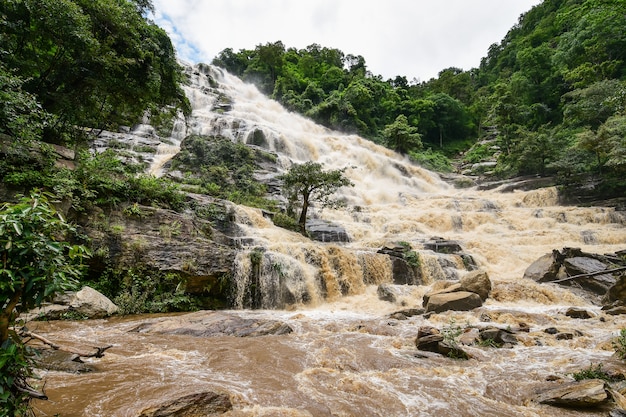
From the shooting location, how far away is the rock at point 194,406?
3.02 meters

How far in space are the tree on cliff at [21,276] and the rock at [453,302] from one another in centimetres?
888

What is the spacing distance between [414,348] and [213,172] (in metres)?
16.8

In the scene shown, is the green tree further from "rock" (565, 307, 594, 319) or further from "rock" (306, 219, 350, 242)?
"rock" (565, 307, 594, 319)

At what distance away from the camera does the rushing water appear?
376 centimetres

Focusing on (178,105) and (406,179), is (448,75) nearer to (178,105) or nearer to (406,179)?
(406,179)

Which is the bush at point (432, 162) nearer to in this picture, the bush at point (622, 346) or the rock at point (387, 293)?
the rock at point (387, 293)

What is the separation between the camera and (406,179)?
2936cm

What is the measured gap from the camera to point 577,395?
362cm

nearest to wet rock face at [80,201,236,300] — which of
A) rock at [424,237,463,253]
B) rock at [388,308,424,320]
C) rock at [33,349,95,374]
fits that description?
rock at [33,349,95,374]

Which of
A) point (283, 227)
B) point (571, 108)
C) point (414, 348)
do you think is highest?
point (571, 108)

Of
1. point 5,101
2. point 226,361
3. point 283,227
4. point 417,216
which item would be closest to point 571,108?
point 417,216

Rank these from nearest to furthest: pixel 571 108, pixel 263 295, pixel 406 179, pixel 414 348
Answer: pixel 414 348 < pixel 263 295 < pixel 571 108 < pixel 406 179

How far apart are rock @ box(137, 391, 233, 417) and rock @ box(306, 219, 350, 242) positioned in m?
13.2

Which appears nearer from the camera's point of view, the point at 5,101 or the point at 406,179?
the point at 5,101
